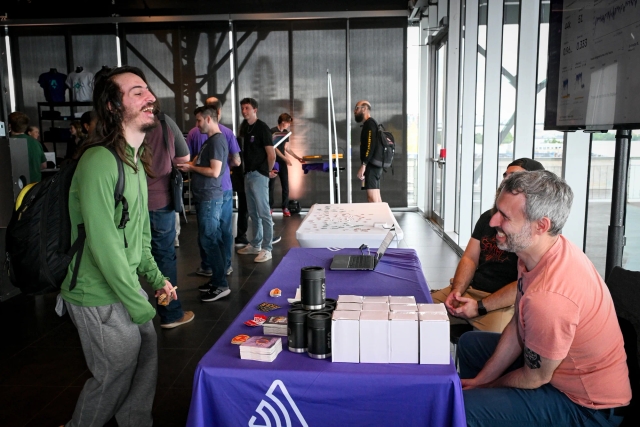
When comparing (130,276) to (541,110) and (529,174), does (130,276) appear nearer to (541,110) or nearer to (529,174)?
(529,174)

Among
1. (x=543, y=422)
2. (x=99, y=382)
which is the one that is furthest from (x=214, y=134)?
(x=543, y=422)

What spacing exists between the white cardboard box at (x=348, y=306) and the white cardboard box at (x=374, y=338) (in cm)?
8

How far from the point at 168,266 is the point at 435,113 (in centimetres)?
603

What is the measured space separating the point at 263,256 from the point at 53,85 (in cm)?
573

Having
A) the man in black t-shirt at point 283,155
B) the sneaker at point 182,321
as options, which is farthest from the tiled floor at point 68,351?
the man in black t-shirt at point 283,155

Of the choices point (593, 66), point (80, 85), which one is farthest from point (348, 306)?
point (80, 85)

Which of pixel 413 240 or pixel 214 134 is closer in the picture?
pixel 214 134

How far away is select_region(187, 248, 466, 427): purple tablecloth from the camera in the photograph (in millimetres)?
1483

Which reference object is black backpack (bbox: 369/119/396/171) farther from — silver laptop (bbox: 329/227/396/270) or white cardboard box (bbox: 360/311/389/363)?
white cardboard box (bbox: 360/311/389/363)

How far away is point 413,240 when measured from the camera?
681 centimetres

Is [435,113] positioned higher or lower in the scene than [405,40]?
lower

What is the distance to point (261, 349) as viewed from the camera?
1.58 metres

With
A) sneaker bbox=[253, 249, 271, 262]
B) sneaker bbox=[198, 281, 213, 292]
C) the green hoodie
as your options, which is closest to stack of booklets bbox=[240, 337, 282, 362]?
the green hoodie

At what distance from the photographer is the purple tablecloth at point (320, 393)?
58.4 inches
